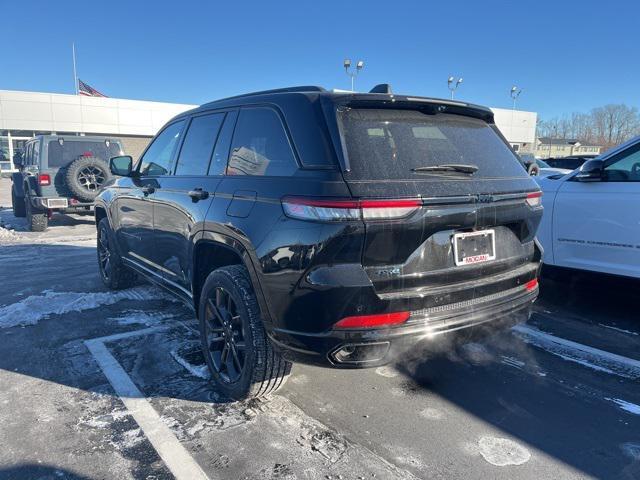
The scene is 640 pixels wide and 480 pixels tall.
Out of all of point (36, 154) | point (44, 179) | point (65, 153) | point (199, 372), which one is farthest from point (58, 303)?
point (36, 154)

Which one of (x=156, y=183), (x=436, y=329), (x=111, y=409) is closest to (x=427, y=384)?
(x=436, y=329)

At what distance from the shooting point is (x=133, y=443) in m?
2.63

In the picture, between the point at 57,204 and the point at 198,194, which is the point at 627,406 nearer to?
the point at 198,194

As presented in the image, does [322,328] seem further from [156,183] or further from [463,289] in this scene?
[156,183]

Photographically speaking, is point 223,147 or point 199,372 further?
point 199,372

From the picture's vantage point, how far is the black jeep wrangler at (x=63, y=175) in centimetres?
977

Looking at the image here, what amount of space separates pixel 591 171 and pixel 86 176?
29.9 feet

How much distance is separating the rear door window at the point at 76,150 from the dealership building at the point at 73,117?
21.7 m

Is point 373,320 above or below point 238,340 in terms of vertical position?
above

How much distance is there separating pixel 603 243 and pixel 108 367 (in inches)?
176

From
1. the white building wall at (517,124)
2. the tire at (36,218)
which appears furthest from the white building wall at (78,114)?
the white building wall at (517,124)

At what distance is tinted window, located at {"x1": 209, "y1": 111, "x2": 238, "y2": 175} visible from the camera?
3232 mm

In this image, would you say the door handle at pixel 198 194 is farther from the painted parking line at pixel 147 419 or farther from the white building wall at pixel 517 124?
the white building wall at pixel 517 124

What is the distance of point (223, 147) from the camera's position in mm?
3289
